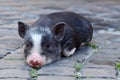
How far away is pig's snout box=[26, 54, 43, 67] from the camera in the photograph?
415 cm

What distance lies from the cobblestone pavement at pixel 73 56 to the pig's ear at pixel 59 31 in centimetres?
27

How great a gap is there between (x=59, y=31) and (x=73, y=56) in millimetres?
445

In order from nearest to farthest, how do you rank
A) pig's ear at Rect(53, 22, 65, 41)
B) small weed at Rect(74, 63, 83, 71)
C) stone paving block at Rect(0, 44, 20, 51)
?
1. small weed at Rect(74, 63, 83, 71)
2. pig's ear at Rect(53, 22, 65, 41)
3. stone paving block at Rect(0, 44, 20, 51)

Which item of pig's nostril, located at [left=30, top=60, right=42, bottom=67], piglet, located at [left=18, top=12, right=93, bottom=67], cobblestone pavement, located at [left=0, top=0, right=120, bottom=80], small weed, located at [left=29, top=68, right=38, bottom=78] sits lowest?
cobblestone pavement, located at [left=0, top=0, right=120, bottom=80]

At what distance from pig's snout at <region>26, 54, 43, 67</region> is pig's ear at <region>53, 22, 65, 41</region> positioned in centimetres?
38

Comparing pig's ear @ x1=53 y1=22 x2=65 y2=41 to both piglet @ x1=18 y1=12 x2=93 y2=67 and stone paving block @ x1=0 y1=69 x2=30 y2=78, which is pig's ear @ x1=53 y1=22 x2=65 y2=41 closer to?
piglet @ x1=18 y1=12 x2=93 y2=67

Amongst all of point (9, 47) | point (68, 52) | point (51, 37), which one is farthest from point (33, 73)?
point (9, 47)

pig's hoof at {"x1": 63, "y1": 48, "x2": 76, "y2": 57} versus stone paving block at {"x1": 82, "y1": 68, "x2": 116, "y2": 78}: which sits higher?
pig's hoof at {"x1": 63, "y1": 48, "x2": 76, "y2": 57}

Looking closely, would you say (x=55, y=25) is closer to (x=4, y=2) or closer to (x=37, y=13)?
(x=37, y=13)

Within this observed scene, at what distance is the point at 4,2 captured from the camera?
10188 mm

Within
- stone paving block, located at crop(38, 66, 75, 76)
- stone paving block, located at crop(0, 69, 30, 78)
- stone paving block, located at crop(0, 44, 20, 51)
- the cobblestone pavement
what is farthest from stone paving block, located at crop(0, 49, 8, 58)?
stone paving block, located at crop(38, 66, 75, 76)

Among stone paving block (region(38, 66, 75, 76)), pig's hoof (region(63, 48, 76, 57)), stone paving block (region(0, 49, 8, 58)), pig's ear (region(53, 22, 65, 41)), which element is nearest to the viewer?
stone paving block (region(38, 66, 75, 76))

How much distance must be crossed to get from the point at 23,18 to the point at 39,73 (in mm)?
3558

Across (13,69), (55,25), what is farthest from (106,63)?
(13,69)
